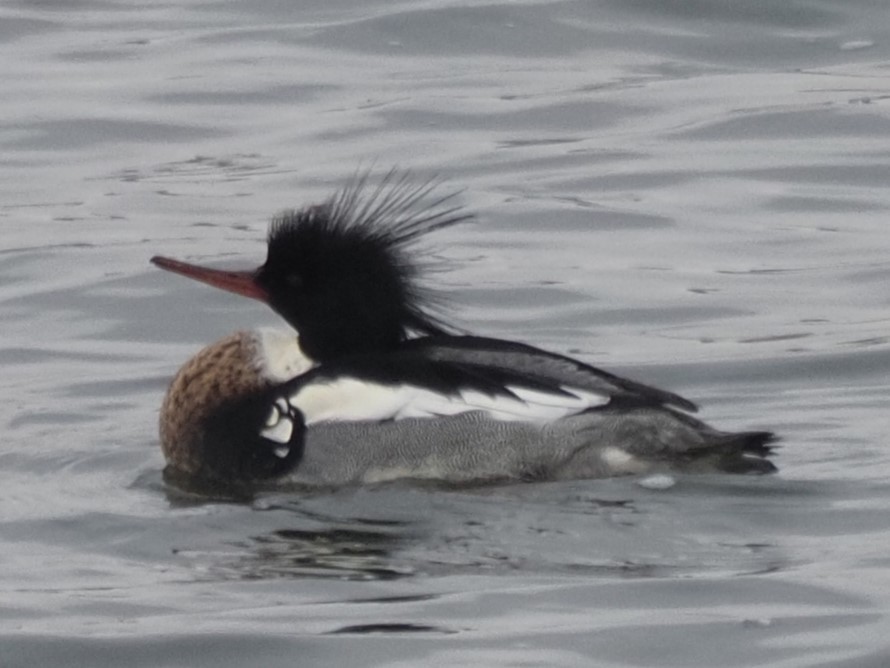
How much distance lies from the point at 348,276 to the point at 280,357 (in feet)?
1.28

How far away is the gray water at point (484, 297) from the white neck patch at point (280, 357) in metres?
0.57

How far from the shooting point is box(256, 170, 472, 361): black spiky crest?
317 inches

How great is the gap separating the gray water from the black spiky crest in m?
0.66

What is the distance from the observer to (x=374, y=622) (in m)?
6.31

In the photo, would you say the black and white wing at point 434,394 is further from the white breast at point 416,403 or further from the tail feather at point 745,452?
the tail feather at point 745,452

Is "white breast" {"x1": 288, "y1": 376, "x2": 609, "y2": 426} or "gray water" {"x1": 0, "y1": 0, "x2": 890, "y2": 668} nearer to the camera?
"gray water" {"x1": 0, "y1": 0, "x2": 890, "y2": 668}

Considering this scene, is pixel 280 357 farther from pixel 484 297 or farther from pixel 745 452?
pixel 484 297

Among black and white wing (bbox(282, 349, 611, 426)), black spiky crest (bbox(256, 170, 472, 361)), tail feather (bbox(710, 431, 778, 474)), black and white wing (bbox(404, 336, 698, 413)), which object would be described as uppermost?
black spiky crest (bbox(256, 170, 472, 361))

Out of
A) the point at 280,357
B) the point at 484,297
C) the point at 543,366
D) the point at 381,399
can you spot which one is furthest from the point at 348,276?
the point at 484,297

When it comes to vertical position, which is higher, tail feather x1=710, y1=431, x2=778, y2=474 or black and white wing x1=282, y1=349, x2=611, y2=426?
black and white wing x1=282, y1=349, x2=611, y2=426

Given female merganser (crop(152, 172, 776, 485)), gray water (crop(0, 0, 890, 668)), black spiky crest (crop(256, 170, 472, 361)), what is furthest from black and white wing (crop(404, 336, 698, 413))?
gray water (crop(0, 0, 890, 668))

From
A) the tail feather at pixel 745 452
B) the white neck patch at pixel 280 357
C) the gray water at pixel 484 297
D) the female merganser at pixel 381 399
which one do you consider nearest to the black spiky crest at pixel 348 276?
the female merganser at pixel 381 399

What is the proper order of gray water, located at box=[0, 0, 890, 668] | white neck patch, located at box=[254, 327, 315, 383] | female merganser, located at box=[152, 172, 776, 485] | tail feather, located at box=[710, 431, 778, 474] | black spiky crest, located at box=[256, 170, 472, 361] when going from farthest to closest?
white neck patch, located at box=[254, 327, 315, 383], black spiky crest, located at box=[256, 170, 472, 361], female merganser, located at box=[152, 172, 776, 485], tail feather, located at box=[710, 431, 778, 474], gray water, located at box=[0, 0, 890, 668]

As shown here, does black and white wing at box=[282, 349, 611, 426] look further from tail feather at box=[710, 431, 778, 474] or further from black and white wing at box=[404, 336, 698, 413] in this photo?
tail feather at box=[710, 431, 778, 474]
